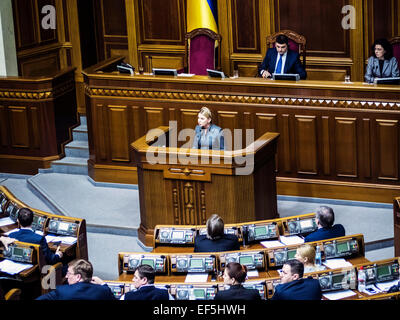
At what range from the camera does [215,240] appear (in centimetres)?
671

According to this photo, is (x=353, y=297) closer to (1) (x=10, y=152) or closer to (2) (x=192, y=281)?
(2) (x=192, y=281)

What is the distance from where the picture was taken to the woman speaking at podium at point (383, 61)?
9.16 meters

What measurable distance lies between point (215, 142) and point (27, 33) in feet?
14.8

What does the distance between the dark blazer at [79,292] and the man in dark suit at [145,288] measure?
18 centimetres

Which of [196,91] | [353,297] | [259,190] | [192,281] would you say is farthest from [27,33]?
[353,297]

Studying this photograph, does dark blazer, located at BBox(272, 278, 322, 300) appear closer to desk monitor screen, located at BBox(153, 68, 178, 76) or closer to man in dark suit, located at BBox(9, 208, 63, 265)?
man in dark suit, located at BBox(9, 208, 63, 265)

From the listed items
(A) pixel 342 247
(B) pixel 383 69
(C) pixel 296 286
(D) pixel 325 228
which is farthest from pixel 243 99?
(C) pixel 296 286

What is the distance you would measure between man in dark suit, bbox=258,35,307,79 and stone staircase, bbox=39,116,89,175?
2.60 meters

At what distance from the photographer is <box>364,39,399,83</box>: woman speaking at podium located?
361 inches

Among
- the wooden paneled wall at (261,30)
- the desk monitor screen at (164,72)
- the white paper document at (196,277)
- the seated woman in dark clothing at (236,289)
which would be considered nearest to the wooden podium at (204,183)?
the white paper document at (196,277)

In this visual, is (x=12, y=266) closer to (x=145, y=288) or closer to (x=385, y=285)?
(x=145, y=288)

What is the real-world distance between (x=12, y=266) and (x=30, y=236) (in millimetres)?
313

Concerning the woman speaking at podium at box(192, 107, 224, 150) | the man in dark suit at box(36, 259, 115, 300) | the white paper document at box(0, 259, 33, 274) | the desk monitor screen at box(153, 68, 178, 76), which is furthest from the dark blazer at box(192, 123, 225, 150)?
the man in dark suit at box(36, 259, 115, 300)
